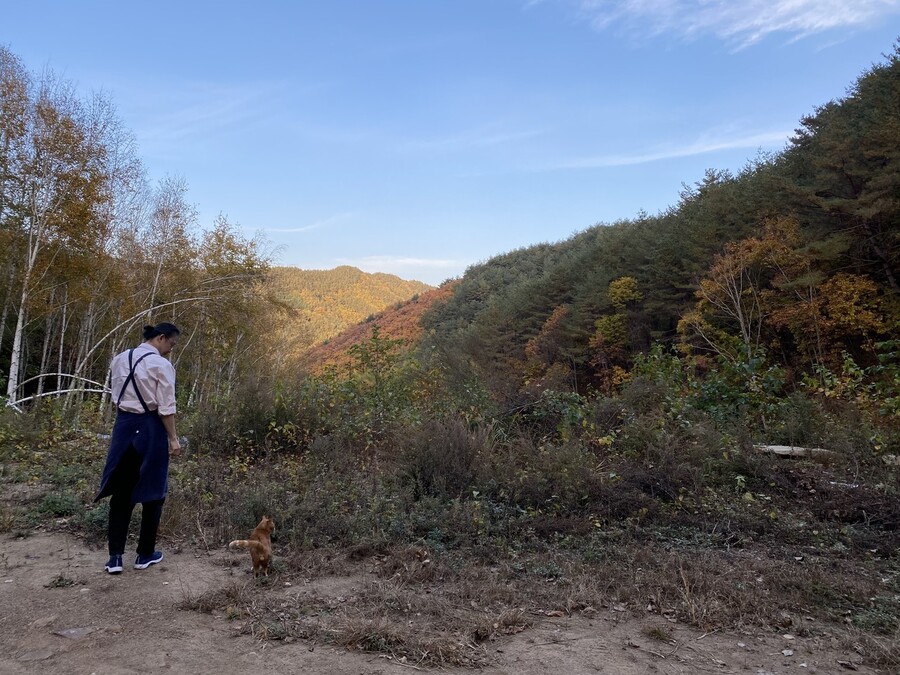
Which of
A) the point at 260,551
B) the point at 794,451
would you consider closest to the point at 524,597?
the point at 260,551

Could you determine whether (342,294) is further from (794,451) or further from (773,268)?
(794,451)

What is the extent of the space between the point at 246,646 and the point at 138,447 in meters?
1.51

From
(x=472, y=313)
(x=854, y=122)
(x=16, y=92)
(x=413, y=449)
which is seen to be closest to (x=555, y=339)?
(x=854, y=122)

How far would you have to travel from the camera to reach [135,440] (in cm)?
348

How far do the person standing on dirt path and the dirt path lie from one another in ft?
1.33

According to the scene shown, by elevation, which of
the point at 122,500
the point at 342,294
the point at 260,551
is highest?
the point at 342,294

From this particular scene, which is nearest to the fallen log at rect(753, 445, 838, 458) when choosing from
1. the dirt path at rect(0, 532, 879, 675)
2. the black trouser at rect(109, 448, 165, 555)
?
the dirt path at rect(0, 532, 879, 675)

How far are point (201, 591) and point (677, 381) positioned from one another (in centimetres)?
748

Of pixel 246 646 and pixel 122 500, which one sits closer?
pixel 246 646

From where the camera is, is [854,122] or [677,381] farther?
[854,122]

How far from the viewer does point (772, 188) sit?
23.6 m

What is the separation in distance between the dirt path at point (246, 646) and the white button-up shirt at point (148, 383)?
3.43ft

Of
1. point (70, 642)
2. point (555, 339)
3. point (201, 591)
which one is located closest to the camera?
point (70, 642)

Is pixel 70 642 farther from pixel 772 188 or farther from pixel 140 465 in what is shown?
pixel 772 188
